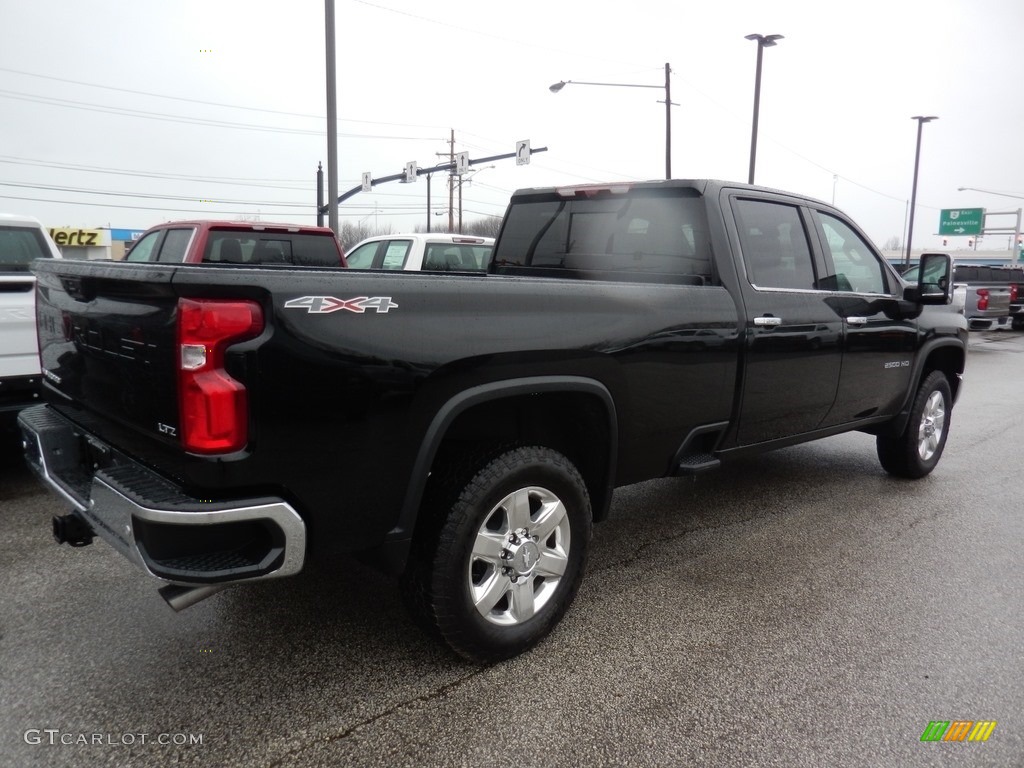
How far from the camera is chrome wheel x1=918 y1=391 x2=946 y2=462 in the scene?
18.3 ft

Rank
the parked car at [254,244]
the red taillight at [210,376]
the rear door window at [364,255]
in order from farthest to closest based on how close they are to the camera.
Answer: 1. the rear door window at [364,255]
2. the parked car at [254,244]
3. the red taillight at [210,376]

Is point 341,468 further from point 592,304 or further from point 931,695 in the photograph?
point 931,695

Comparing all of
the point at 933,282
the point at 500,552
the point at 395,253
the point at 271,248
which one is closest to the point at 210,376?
the point at 500,552

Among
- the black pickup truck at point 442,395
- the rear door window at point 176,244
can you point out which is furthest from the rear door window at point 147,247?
the black pickup truck at point 442,395

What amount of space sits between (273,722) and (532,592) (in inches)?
40.2

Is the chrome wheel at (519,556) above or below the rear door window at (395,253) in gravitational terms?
below

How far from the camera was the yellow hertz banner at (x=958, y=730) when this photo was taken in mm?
2562

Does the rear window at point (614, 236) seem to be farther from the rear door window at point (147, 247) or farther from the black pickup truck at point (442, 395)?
the rear door window at point (147, 247)

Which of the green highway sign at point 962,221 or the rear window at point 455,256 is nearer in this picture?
the rear window at point 455,256

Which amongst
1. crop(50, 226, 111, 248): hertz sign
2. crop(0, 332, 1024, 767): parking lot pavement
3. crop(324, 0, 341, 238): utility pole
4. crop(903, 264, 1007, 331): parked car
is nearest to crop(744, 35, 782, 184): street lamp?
crop(903, 264, 1007, 331): parked car

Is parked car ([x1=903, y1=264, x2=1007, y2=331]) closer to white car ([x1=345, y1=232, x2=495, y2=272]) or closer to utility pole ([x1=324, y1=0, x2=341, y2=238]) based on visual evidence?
white car ([x1=345, y1=232, x2=495, y2=272])
